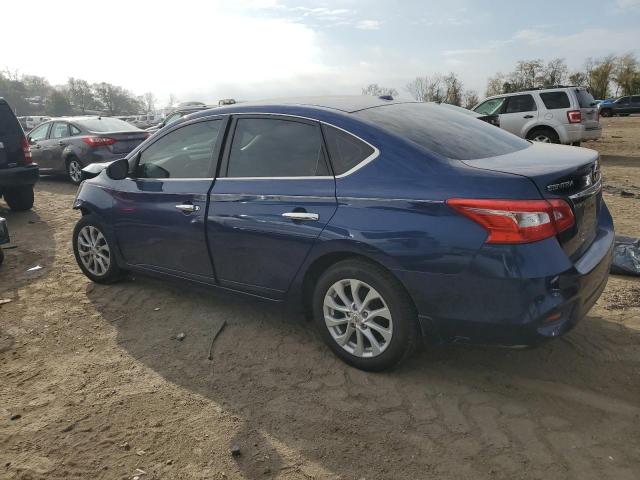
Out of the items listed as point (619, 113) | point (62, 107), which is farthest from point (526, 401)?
point (62, 107)

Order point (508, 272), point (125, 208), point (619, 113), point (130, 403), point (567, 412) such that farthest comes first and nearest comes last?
point (619, 113) → point (125, 208) → point (130, 403) → point (567, 412) → point (508, 272)

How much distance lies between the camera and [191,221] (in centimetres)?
380

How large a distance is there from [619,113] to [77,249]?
1885 inches

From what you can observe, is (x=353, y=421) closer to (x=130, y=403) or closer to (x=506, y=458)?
(x=506, y=458)

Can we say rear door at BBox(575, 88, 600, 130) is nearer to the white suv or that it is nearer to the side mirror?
the white suv

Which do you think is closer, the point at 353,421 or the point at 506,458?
the point at 506,458

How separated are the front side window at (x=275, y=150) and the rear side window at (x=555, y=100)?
11462 millimetres

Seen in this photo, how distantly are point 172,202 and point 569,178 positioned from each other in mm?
2735

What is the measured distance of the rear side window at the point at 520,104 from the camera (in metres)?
13.2

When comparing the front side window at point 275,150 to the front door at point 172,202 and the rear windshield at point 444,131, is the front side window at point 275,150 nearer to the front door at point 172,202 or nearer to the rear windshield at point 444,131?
the front door at point 172,202

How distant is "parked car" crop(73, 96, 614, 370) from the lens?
2.60 metres

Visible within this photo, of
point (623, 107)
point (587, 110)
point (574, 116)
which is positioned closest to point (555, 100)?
point (574, 116)

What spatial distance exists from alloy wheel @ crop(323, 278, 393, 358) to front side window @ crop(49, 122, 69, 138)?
1016 centimetres

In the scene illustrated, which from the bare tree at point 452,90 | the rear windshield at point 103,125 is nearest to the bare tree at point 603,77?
the bare tree at point 452,90
